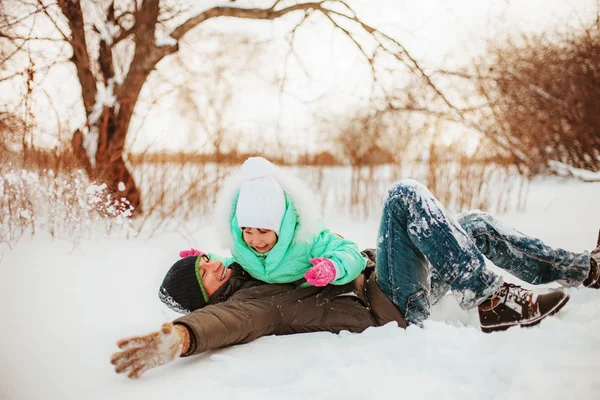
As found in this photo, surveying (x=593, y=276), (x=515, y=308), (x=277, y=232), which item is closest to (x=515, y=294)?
→ (x=515, y=308)

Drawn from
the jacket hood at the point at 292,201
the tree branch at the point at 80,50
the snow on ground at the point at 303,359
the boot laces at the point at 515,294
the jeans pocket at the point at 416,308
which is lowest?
the snow on ground at the point at 303,359

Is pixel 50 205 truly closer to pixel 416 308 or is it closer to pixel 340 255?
pixel 340 255

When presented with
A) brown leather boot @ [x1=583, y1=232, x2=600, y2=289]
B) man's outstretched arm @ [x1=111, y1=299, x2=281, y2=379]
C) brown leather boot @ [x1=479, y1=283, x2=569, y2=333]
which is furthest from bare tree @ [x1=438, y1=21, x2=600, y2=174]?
man's outstretched arm @ [x1=111, y1=299, x2=281, y2=379]

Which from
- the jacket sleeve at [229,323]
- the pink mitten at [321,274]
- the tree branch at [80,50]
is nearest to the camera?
the jacket sleeve at [229,323]

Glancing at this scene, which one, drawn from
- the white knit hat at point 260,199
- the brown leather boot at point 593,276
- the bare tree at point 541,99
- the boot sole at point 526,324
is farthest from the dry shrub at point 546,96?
the white knit hat at point 260,199

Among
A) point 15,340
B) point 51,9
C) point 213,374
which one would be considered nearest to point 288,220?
point 213,374

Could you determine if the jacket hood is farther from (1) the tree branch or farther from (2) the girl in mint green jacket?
(1) the tree branch

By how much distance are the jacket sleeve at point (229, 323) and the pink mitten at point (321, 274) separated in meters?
0.22

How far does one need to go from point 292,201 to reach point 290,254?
0.20m

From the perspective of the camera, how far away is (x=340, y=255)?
1478 millimetres

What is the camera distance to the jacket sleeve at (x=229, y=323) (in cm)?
122

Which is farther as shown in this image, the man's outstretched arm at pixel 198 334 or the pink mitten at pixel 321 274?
the pink mitten at pixel 321 274

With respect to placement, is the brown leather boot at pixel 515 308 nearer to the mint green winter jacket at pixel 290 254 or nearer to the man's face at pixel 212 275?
the mint green winter jacket at pixel 290 254

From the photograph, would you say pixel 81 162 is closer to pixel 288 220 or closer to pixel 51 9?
pixel 51 9
